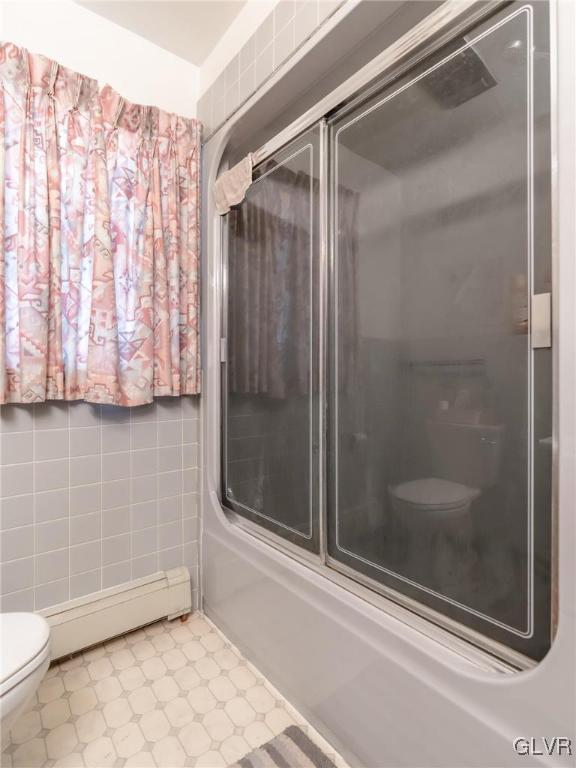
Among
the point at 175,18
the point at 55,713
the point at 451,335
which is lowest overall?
the point at 55,713

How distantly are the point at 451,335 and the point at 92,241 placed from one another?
1.45 metres

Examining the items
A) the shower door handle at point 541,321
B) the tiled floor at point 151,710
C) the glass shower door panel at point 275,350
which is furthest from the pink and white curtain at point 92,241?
the shower door handle at point 541,321

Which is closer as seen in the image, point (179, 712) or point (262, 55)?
point (179, 712)

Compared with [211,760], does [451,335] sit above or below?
above

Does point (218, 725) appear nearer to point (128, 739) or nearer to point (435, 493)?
point (128, 739)

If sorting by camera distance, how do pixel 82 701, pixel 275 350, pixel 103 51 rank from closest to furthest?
pixel 82 701 → pixel 275 350 → pixel 103 51

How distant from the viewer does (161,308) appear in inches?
69.7

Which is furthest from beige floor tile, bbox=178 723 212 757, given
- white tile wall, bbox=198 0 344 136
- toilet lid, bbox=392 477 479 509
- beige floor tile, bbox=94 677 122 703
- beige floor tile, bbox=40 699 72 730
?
white tile wall, bbox=198 0 344 136

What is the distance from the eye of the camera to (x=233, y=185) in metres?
1.71

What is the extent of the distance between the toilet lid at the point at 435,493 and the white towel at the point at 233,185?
53.4 inches

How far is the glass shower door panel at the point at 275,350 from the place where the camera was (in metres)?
1.44

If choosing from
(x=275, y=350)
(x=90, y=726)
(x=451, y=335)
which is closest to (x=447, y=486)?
(x=451, y=335)

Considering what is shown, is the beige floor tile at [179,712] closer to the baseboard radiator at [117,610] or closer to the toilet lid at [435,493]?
the baseboard radiator at [117,610]

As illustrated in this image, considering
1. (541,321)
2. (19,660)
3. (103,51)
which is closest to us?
(541,321)
